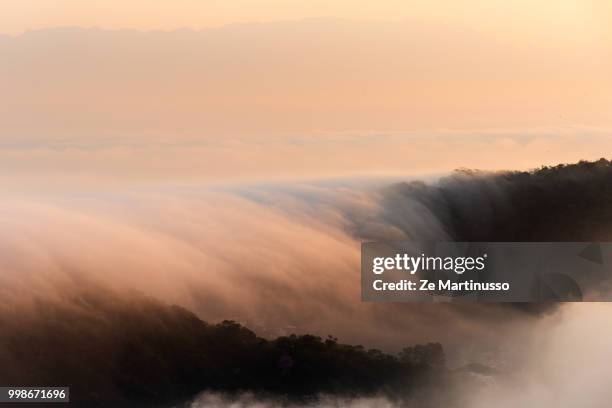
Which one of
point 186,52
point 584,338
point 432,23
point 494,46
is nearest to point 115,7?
point 186,52

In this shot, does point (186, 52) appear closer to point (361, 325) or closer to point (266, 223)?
point (266, 223)

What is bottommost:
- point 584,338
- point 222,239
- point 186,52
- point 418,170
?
point 584,338

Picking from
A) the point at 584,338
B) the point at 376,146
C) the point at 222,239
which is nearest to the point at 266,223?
the point at 222,239

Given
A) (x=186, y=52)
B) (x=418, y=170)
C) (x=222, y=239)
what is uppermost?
(x=186, y=52)

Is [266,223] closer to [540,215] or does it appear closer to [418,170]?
[418,170]

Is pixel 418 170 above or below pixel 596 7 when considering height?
below

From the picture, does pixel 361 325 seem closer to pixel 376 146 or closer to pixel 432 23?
pixel 376 146

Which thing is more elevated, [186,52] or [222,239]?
[186,52]

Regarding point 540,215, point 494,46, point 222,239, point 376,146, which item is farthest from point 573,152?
point 222,239
